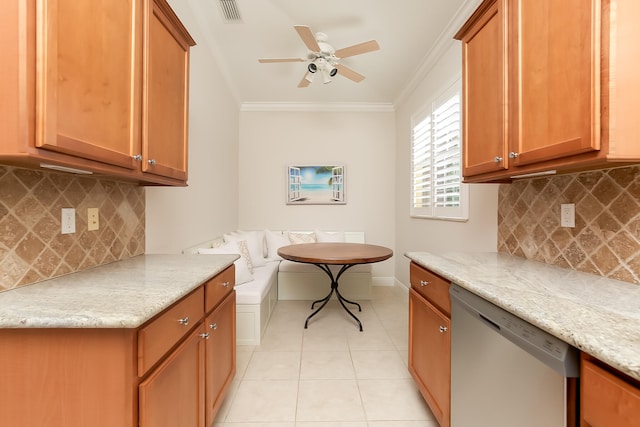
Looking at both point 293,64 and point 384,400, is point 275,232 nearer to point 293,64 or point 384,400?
point 293,64

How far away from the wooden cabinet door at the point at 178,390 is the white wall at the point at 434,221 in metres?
1.98

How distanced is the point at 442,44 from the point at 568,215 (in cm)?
213

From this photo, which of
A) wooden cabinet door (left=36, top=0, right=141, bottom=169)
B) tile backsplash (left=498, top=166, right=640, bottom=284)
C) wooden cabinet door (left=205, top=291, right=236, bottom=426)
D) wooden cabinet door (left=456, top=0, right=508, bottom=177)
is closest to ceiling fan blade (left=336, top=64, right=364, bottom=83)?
wooden cabinet door (left=456, top=0, right=508, bottom=177)

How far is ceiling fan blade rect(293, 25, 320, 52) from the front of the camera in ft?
7.27

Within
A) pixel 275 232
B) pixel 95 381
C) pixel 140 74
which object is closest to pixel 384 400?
pixel 95 381

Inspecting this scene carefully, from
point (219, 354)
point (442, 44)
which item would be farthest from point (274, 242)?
point (442, 44)

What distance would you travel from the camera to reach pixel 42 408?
0.79m

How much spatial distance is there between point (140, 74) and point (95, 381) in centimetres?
115

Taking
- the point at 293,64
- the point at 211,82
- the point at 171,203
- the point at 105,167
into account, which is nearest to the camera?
the point at 105,167

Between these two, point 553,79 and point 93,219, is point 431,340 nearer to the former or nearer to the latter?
point 553,79

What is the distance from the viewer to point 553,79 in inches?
43.1

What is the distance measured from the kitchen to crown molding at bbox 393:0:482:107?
0.06 meters

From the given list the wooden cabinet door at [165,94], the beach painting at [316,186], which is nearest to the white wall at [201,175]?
the wooden cabinet door at [165,94]

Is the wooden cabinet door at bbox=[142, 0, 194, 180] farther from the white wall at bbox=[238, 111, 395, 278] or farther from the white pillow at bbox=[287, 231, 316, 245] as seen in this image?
the white wall at bbox=[238, 111, 395, 278]
